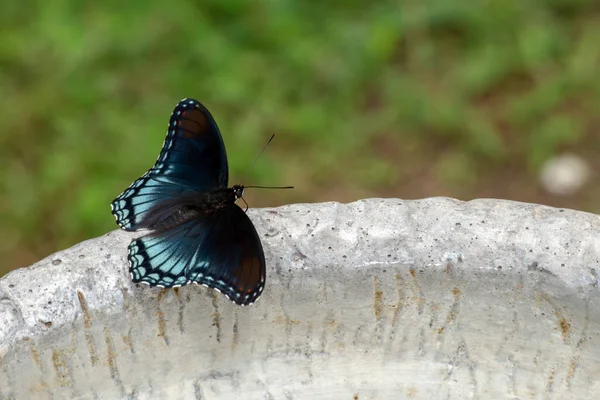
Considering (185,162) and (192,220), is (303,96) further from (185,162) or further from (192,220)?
(192,220)

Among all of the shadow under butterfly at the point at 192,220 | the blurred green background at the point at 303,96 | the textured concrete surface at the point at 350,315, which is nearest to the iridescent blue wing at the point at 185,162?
the shadow under butterfly at the point at 192,220

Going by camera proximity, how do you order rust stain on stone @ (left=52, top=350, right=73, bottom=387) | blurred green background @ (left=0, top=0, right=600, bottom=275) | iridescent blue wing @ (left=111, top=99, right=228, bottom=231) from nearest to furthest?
rust stain on stone @ (left=52, top=350, right=73, bottom=387)
iridescent blue wing @ (left=111, top=99, right=228, bottom=231)
blurred green background @ (left=0, top=0, right=600, bottom=275)

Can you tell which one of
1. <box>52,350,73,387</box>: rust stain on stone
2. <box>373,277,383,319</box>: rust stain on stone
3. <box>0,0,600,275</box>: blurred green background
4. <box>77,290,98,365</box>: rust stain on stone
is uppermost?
<box>0,0,600,275</box>: blurred green background

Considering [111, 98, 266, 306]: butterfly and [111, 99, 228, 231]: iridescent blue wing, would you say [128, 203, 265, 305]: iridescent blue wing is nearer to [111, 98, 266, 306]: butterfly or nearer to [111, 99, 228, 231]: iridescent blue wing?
[111, 98, 266, 306]: butterfly

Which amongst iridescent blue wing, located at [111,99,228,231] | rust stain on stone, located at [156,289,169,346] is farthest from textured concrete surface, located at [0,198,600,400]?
iridescent blue wing, located at [111,99,228,231]

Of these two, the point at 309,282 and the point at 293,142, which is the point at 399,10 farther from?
the point at 309,282

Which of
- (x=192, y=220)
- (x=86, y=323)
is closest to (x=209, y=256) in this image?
(x=192, y=220)

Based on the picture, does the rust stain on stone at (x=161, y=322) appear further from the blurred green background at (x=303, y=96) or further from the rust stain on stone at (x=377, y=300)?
the blurred green background at (x=303, y=96)

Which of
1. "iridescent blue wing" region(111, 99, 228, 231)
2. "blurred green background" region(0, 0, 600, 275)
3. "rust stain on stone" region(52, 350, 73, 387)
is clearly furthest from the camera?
"blurred green background" region(0, 0, 600, 275)
